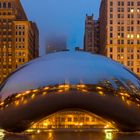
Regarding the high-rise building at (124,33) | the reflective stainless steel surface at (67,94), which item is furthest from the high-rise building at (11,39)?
the reflective stainless steel surface at (67,94)

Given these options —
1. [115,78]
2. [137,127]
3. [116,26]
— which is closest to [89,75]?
[115,78]

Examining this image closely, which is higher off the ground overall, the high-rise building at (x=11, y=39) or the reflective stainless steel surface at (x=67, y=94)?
the high-rise building at (x=11, y=39)

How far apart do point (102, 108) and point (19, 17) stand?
452 ft

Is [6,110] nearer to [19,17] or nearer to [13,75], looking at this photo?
[13,75]

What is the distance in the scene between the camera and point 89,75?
17609mm

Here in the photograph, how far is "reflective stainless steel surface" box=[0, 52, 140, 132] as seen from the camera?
682 inches

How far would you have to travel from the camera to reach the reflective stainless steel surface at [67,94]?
1733 cm

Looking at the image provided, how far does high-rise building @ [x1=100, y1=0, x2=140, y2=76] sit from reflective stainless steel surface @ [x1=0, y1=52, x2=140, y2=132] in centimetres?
11137

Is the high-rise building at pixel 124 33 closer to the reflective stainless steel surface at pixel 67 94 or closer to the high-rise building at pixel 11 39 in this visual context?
the high-rise building at pixel 11 39

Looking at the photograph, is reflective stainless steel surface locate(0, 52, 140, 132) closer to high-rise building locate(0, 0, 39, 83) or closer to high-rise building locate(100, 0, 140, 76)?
high-rise building locate(100, 0, 140, 76)

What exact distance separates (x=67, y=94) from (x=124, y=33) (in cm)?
11452

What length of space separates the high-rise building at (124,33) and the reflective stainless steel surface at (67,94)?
365 ft

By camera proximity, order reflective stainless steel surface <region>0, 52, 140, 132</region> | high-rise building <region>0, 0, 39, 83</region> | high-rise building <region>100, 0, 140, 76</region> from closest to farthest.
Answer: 1. reflective stainless steel surface <region>0, 52, 140, 132</region>
2. high-rise building <region>100, 0, 140, 76</region>
3. high-rise building <region>0, 0, 39, 83</region>

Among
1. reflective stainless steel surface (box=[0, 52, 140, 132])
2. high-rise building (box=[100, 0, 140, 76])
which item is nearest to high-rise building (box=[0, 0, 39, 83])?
high-rise building (box=[100, 0, 140, 76])
